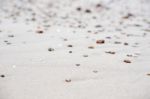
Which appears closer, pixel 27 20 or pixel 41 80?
pixel 41 80

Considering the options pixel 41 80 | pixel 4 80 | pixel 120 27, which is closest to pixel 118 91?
pixel 41 80

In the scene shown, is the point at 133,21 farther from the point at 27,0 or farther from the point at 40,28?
the point at 27,0

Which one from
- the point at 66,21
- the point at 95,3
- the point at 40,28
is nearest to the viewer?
the point at 40,28

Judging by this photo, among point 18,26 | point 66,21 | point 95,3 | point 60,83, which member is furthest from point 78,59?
point 95,3

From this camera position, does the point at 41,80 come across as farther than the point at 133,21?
No

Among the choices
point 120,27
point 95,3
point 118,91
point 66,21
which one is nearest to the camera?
point 118,91

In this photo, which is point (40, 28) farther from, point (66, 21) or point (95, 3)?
point (95, 3)

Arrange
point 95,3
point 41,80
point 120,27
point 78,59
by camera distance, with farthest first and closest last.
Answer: point 95,3 < point 120,27 < point 78,59 < point 41,80
